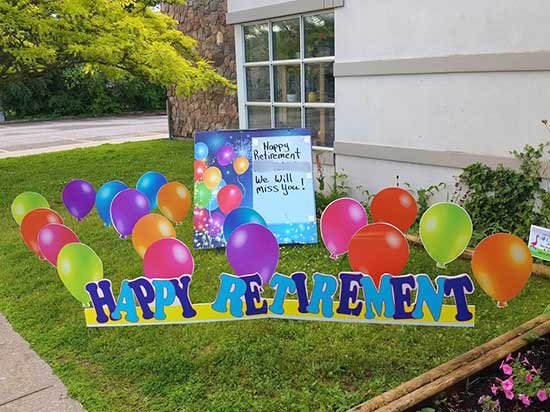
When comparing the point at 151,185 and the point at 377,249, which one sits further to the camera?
the point at 151,185

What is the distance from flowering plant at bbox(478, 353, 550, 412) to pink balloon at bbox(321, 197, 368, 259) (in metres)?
1.82

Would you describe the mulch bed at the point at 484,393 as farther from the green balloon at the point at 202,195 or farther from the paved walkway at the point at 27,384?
the green balloon at the point at 202,195

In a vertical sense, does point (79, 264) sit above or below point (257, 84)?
below

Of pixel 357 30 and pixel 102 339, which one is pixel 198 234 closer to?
pixel 102 339

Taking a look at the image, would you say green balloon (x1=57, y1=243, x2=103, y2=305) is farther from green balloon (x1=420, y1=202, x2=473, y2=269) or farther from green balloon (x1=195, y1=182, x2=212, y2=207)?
green balloon (x1=420, y1=202, x2=473, y2=269)

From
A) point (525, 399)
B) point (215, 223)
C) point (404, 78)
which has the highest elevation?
point (404, 78)

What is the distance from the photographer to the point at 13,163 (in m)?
10.9

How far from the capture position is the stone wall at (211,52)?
10883 millimetres


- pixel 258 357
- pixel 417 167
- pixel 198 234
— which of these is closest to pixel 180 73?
pixel 198 234

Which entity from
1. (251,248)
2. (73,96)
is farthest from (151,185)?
(73,96)

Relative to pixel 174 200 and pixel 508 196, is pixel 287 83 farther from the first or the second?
pixel 508 196

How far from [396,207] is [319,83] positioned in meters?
2.82

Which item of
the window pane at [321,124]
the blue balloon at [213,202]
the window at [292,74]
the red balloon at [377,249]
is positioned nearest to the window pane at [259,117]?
the window at [292,74]

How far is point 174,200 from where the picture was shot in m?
5.16
